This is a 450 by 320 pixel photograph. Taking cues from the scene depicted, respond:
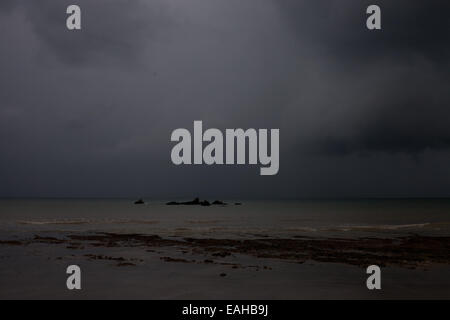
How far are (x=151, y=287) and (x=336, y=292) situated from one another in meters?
7.97

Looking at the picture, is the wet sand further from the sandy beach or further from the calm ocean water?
the calm ocean water

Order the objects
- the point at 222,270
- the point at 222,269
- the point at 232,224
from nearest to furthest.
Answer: the point at 222,270, the point at 222,269, the point at 232,224

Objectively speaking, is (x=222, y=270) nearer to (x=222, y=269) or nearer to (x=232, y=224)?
(x=222, y=269)

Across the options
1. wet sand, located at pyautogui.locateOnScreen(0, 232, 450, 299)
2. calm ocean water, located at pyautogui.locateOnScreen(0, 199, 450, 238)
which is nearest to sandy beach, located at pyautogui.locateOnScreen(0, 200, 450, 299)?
wet sand, located at pyautogui.locateOnScreen(0, 232, 450, 299)

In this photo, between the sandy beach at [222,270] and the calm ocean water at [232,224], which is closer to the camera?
the sandy beach at [222,270]

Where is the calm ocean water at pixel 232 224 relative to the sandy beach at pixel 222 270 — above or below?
below

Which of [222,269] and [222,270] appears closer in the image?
[222,270]

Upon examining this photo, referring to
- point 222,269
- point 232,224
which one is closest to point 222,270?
point 222,269

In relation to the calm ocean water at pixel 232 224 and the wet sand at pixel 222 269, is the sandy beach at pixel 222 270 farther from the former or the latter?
the calm ocean water at pixel 232 224

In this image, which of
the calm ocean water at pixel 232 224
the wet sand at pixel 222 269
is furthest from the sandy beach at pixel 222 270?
the calm ocean water at pixel 232 224

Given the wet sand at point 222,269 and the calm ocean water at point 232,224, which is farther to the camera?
the calm ocean water at point 232,224
